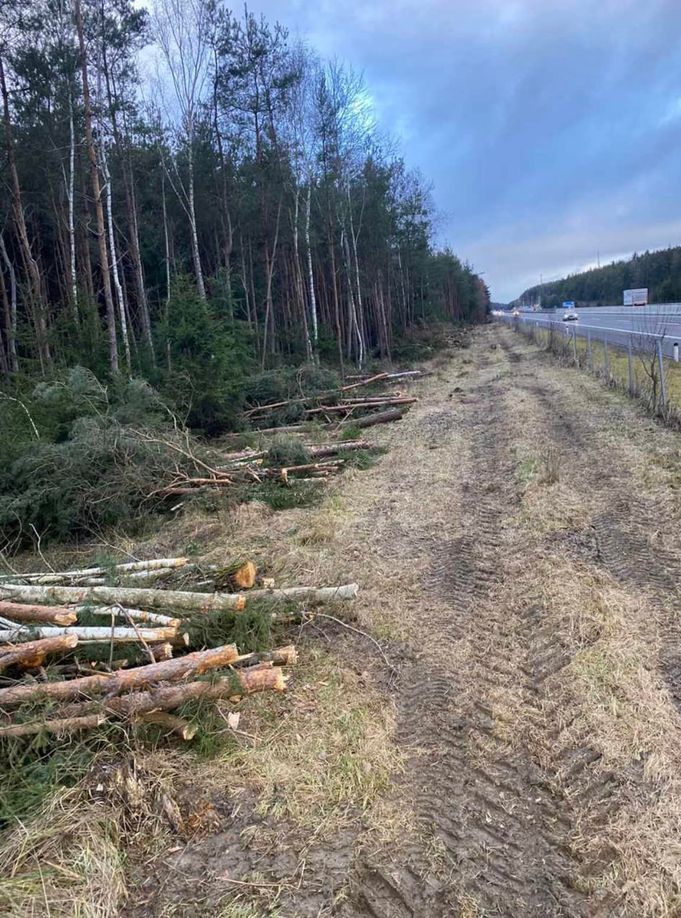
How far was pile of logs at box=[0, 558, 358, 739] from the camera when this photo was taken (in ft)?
10.4

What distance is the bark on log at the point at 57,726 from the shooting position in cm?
296

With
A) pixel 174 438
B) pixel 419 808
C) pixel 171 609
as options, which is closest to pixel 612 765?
pixel 419 808

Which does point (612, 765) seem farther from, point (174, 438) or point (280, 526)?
point (174, 438)

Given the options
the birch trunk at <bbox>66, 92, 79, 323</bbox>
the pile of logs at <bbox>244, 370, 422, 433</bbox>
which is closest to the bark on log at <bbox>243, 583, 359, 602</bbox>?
the pile of logs at <bbox>244, 370, 422, 433</bbox>

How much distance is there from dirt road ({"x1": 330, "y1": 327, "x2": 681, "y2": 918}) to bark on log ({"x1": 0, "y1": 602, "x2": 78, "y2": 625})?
229cm

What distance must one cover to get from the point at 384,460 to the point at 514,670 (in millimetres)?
6497

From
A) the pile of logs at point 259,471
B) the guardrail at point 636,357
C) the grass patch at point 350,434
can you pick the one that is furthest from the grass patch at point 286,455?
the guardrail at point 636,357

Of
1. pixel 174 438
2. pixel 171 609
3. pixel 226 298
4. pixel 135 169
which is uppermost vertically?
pixel 135 169

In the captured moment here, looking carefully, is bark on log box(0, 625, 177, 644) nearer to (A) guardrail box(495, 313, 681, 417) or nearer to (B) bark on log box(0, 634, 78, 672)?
(B) bark on log box(0, 634, 78, 672)

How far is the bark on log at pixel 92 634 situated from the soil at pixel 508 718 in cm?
119

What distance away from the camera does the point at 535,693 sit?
3703 mm

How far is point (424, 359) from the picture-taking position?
1139 inches

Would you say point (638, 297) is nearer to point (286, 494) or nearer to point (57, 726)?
point (286, 494)

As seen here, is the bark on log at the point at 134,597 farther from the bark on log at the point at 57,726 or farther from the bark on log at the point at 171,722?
the bark on log at the point at 57,726
